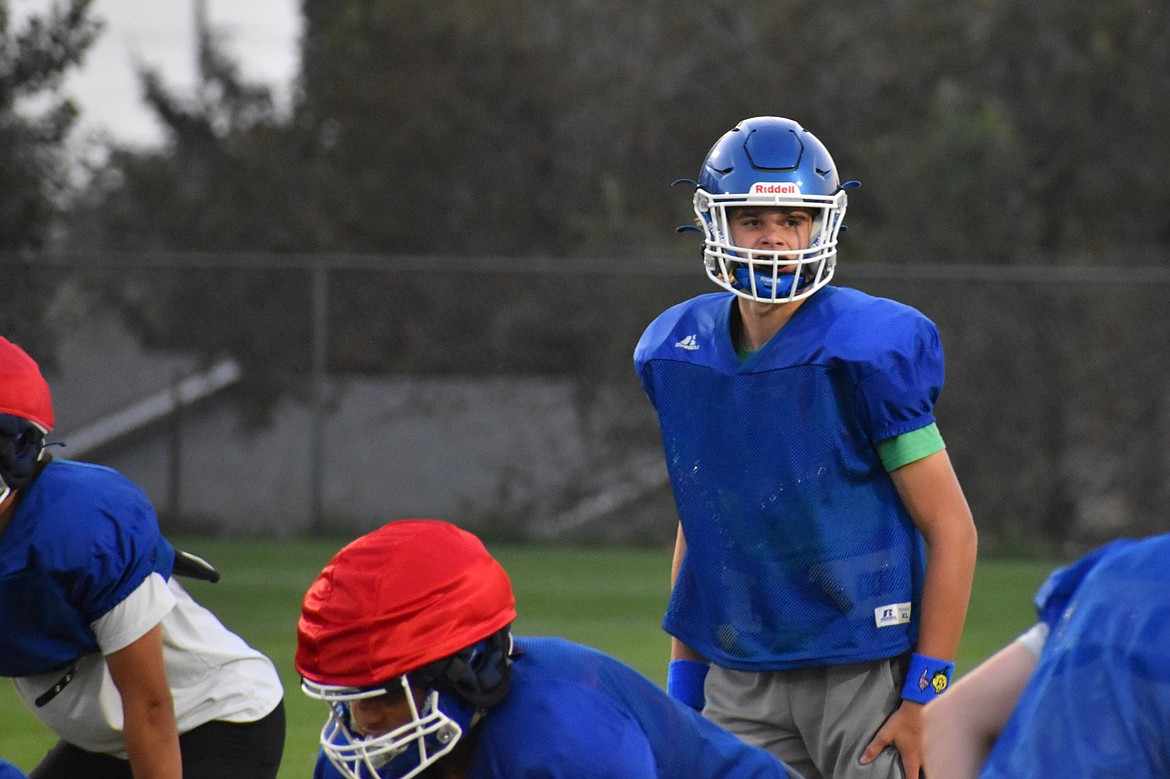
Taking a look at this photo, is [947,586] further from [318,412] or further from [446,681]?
[318,412]

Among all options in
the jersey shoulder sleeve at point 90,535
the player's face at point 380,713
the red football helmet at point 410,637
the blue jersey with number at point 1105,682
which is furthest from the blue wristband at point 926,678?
the jersey shoulder sleeve at point 90,535

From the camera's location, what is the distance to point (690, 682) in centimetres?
360

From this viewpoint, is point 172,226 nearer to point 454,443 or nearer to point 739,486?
point 454,443

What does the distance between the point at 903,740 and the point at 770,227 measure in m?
1.05

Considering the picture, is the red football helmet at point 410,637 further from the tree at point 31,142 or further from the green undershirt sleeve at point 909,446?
the tree at point 31,142

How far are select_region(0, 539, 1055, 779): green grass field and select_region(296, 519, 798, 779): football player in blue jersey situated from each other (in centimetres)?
325

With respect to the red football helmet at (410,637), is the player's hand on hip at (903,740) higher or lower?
lower

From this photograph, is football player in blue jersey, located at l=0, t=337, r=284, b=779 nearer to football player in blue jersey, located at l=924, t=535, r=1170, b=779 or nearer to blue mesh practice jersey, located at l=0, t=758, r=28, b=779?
blue mesh practice jersey, located at l=0, t=758, r=28, b=779

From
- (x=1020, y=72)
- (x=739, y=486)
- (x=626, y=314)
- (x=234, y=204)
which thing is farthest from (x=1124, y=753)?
(x=1020, y=72)

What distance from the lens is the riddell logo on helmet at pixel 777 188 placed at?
3.36 metres

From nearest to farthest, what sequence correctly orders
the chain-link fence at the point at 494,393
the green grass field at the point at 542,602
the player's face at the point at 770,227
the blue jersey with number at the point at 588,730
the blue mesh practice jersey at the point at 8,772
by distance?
the blue jersey with number at the point at 588,730
the blue mesh practice jersey at the point at 8,772
the player's face at the point at 770,227
the green grass field at the point at 542,602
the chain-link fence at the point at 494,393

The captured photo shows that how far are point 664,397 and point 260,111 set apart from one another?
1488cm

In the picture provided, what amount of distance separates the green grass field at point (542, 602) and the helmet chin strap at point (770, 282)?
2.90 metres

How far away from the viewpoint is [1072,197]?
1638 centimetres
